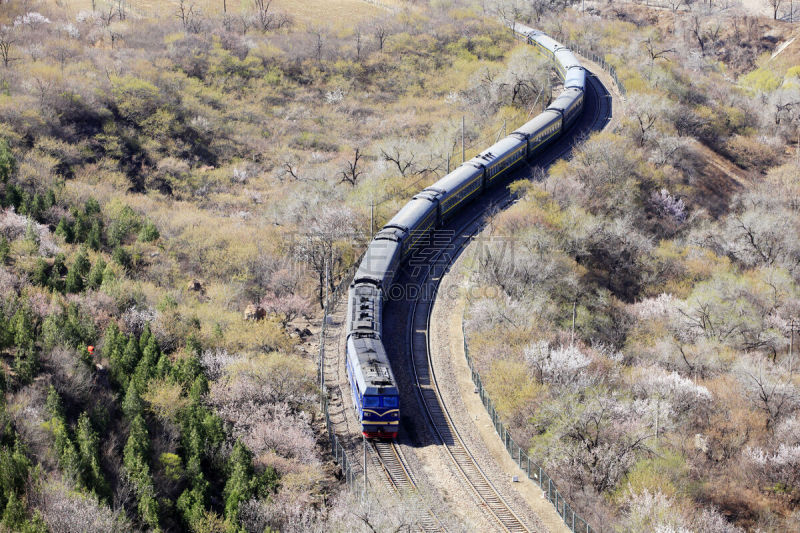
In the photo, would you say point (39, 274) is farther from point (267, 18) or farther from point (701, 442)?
point (267, 18)

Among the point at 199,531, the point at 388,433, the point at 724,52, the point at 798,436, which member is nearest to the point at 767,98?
the point at 724,52

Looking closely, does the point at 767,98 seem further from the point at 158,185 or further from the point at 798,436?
the point at 158,185

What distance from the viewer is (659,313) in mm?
62000

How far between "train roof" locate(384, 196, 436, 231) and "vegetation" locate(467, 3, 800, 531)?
5333 millimetres

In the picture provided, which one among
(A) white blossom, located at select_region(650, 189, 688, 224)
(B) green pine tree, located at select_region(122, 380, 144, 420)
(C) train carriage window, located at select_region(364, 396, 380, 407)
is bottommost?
(B) green pine tree, located at select_region(122, 380, 144, 420)

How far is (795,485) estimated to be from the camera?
43.2 m

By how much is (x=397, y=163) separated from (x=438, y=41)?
46.6 meters

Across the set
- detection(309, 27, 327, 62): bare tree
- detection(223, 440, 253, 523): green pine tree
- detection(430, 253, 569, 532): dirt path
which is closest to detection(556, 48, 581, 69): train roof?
detection(309, 27, 327, 62): bare tree

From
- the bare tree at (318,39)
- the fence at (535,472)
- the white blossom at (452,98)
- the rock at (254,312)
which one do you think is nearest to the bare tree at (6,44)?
the bare tree at (318,39)

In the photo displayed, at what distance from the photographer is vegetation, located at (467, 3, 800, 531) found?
135 feet

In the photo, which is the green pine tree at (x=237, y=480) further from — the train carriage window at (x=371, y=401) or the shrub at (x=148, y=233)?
the shrub at (x=148, y=233)

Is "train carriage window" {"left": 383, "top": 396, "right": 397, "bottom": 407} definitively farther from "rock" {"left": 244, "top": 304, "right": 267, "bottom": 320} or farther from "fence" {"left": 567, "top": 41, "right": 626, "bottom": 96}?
"fence" {"left": 567, "top": 41, "right": 626, "bottom": 96}

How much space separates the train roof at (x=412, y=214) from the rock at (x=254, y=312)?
436 inches

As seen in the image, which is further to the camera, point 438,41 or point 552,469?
point 438,41
